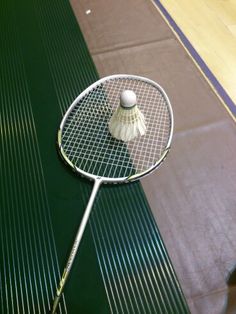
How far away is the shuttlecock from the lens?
2.23 ft

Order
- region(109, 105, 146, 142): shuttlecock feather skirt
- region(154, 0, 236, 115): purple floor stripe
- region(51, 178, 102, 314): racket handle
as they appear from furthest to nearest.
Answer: region(154, 0, 236, 115): purple floor stripe < region(109, 105, 146, 142): shuttlecock feather skirt < region(51, 178, 102, 314): racket handle

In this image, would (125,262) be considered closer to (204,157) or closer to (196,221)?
(196,221)

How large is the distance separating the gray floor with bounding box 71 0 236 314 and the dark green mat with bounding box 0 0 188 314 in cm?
5

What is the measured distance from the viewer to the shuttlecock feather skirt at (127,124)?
731 millimetres

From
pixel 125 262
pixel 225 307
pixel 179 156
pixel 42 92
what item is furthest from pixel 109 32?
pixel 225 307

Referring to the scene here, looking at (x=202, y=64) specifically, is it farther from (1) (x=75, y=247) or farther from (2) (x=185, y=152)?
(1) (x=75, y=247)

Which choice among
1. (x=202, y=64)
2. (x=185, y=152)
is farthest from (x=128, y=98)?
(x=202, y=64)

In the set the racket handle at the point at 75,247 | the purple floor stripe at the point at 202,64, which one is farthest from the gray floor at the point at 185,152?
the racket handle at the point at 75,247

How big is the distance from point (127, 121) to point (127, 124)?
0.04 ft

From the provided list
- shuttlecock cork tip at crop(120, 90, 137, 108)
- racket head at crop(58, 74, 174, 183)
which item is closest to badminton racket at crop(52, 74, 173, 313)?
racket head at crop(58, 74, 174, 183)

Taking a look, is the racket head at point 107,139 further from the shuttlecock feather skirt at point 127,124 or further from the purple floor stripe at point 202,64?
the purple floor stripe at point 202,64

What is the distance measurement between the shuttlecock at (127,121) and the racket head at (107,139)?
4 centimetres

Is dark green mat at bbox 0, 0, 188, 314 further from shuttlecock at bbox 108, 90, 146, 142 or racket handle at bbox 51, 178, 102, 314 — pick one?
shuttlecock at bbox 108, 90, 146, 142

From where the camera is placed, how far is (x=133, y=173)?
779 millimetres
